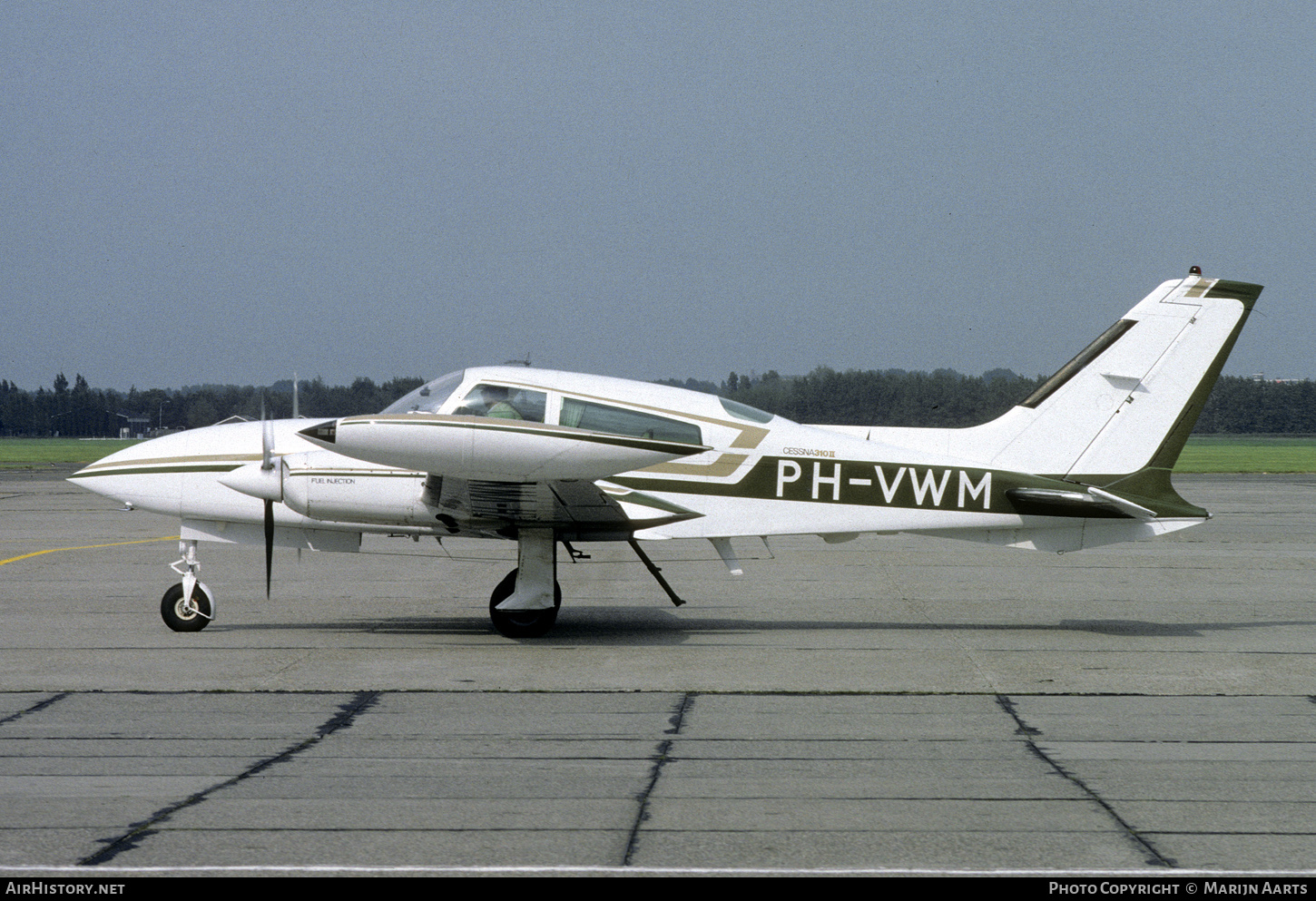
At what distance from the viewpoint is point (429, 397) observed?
11.4m

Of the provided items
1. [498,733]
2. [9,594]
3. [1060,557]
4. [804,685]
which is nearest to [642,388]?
[804,685]

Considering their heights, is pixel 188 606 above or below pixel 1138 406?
below

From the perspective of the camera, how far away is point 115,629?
11984 millimetres

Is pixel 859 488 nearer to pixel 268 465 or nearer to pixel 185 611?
pixel 268 465

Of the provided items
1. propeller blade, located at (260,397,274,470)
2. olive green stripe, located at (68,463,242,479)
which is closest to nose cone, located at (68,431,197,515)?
olive green stripe, located at (68,463,242,479)

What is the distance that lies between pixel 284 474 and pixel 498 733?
15.8ft

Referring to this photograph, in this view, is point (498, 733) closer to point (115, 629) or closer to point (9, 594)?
point (115, 629)

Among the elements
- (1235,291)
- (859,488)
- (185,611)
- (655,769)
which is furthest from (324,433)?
(1235,291)

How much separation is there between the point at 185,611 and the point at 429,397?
131 inches

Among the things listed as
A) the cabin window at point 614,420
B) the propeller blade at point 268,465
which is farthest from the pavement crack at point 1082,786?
the propeller blade at point 268,465

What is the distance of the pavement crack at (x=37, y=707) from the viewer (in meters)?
8.09

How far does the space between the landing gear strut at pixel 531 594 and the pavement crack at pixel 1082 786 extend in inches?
182

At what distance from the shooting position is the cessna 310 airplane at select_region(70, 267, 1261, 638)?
11547mm

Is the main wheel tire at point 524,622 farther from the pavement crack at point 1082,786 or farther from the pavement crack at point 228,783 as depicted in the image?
the pavement crack at point 1082,786
